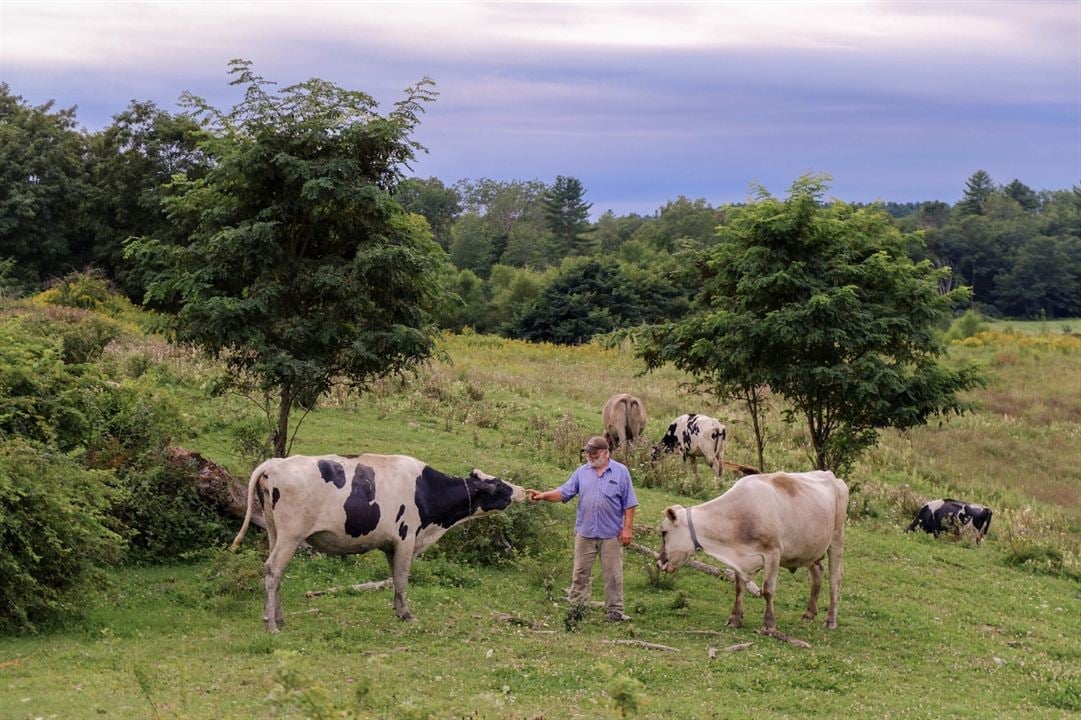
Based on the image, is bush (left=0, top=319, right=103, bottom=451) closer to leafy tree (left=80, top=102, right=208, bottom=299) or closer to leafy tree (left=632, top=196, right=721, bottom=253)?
leafy tree (left=80, top=102, right=208, bottom=299)

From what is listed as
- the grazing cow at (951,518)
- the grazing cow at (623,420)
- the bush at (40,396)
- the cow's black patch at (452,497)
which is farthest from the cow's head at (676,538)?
the grazing cow at (623,420)

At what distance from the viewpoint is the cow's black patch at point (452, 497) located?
13.3 m

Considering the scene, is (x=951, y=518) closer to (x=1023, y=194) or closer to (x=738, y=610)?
(x=738, y=610)

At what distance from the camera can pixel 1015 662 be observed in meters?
13.1

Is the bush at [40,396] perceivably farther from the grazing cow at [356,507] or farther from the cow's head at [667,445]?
the cow's head at [667,445]

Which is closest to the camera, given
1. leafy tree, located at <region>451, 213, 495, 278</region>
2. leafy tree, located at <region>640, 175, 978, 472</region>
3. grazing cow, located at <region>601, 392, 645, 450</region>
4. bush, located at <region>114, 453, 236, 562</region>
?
bush, located at <region>114, 453, 236, 562</region>

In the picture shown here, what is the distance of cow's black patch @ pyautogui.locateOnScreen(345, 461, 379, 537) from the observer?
499 inches

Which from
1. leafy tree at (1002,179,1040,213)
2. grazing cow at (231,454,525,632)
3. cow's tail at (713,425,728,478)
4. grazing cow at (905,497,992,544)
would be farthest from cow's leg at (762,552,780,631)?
leafy tree at (1002,179,1040,213)

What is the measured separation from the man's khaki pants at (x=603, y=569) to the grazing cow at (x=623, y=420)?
12.0 metres

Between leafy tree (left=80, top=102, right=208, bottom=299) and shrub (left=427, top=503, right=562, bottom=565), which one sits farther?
leafy tree (left=80, top=102, right=208, bottom=299)

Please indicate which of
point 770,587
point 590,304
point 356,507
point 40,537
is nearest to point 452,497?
point 356,507

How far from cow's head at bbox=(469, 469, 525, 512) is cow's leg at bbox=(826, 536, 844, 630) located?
406 cm

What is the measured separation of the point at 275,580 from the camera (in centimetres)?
1216

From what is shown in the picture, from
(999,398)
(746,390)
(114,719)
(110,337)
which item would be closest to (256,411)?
(110,337)
